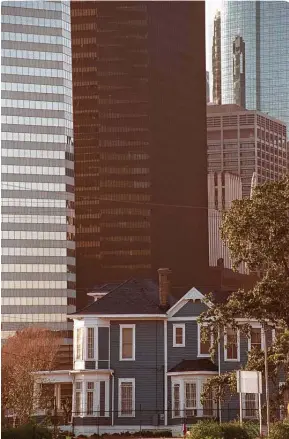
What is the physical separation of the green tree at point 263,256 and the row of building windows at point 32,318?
116m

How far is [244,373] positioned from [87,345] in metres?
26.9

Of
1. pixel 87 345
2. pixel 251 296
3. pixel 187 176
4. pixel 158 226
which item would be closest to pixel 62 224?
pixel 158 226

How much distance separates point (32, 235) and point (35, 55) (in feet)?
75.0

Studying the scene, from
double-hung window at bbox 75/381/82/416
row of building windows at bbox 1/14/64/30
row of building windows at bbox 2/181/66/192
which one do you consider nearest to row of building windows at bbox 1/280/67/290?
row of building windows at bbox 2/181/66/192

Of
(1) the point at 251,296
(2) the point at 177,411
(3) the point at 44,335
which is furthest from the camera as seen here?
(3) the point at 44,335

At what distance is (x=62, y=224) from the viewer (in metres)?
163

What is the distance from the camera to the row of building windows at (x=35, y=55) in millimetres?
155875

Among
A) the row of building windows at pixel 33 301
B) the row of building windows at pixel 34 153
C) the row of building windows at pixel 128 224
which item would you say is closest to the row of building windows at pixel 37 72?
the row of building windows at pixel 34 153

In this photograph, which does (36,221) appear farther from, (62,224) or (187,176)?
(187,176)

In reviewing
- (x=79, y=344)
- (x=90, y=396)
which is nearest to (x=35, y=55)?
(x=79, y=344)

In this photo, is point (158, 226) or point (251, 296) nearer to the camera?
point (251, 296)

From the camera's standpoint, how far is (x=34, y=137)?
157 metres

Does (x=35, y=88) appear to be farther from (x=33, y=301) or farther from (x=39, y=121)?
(x=33, y=301)

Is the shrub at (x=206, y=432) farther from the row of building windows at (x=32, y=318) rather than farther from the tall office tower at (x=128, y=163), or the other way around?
the tall office tower at (x=128, y=163)
